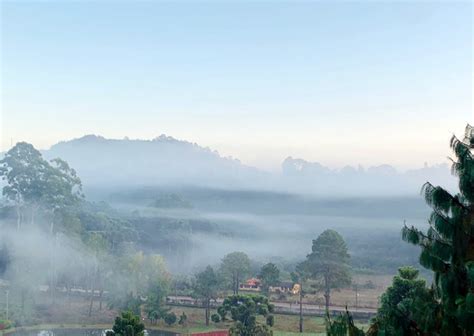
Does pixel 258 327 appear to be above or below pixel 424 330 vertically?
below

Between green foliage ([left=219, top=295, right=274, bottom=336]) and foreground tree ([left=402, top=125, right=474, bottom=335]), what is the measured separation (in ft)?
74.5

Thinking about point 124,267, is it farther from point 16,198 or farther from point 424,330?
point 424,330

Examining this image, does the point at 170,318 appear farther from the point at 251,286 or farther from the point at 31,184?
the point at 31,184

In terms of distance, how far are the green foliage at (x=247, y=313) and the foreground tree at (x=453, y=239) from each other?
22.7 metres

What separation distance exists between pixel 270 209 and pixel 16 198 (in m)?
134

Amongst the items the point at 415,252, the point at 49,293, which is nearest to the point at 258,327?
the point at 49,293

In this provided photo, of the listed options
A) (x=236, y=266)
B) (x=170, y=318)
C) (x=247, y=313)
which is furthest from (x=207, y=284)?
(x=247, y=313)

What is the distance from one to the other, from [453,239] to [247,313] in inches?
951

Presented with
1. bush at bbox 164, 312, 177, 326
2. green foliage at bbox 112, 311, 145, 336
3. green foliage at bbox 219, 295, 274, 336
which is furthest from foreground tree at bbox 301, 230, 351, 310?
green foliage at bbox 112, 311, 145, 336

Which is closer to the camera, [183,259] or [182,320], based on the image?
[182,320]

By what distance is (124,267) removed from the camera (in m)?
45.6

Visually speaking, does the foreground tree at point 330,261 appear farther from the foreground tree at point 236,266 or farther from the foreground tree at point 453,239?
the foreground tree at point 453,239

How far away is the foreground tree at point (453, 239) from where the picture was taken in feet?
26.1

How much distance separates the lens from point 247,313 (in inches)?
1209
